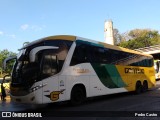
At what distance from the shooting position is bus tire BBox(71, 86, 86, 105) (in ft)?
44.8

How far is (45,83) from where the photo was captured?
12031mm

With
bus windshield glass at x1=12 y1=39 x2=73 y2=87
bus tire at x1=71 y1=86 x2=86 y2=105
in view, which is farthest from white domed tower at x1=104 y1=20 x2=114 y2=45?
bus windshield glass at x1=12 y1=39 x2=73 y2=87

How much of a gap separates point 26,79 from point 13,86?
900 mm

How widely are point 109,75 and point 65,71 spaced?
13.7 feet

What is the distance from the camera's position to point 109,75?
16.5 meters

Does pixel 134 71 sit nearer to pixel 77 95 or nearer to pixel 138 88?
pixel 138 88

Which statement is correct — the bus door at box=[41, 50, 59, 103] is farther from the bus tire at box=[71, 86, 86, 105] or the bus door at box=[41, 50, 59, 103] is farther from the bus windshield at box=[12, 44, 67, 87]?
the bus tire at box=[71, 86, 86, 105]

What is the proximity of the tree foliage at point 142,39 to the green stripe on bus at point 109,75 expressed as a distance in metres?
75.3

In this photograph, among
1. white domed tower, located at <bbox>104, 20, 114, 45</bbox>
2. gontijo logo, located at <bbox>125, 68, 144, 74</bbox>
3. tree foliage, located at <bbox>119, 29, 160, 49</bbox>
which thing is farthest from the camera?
tree foliage, located at <bbox>119, 29, 160, 49</bbox>

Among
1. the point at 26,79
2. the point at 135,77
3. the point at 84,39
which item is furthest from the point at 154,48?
the point at 26,79

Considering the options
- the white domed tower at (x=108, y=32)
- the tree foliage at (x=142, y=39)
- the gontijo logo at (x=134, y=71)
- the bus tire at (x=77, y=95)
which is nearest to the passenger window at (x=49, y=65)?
the bus tire at (x=77, y=95)

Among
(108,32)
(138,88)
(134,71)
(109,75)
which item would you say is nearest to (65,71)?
(109,75)

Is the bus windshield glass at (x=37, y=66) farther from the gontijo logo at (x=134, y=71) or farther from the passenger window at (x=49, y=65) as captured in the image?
the gontijo logo at (x=134, y=71)

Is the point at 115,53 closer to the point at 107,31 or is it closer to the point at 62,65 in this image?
the point at 62,65
